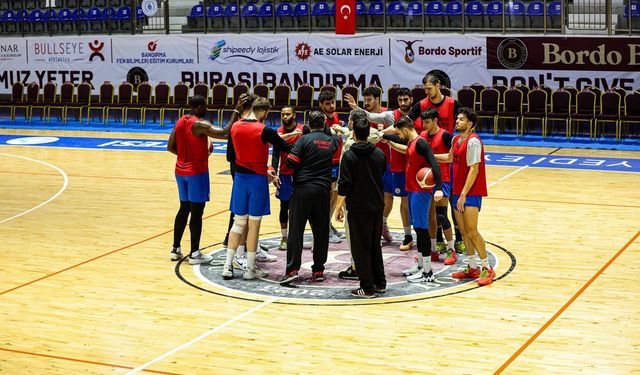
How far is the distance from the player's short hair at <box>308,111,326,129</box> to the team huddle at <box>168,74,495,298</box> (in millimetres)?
11

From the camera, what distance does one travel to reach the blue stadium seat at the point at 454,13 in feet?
83.2

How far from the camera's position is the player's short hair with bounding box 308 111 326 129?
1096cm

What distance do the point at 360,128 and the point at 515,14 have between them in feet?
50.4

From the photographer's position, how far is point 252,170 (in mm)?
11070

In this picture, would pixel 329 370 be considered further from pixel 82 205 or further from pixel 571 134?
pixel 571 134

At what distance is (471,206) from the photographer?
35.3ft

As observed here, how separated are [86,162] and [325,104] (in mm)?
10452

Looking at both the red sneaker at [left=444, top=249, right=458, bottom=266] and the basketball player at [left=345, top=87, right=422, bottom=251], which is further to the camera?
the basketball player at [left=345, top=87, right=422, bottom=251]

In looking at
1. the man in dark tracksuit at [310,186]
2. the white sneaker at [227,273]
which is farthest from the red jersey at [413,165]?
the white sneaker at [227,273]

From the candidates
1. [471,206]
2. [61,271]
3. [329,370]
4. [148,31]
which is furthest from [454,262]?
[148,31]

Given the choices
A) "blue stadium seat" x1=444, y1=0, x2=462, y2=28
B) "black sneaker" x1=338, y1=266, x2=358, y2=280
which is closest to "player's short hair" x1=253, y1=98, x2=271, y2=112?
"black sneaker" x1=338, y1=266, x2=358, y2=280

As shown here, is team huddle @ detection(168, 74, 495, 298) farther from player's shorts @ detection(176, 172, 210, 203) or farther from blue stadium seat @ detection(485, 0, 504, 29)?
blue stadium seat @ detection(485, 0, 504, 29)

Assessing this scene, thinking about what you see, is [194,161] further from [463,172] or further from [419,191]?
[463,172]

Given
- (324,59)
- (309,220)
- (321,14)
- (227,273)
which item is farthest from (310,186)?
(321,14)
